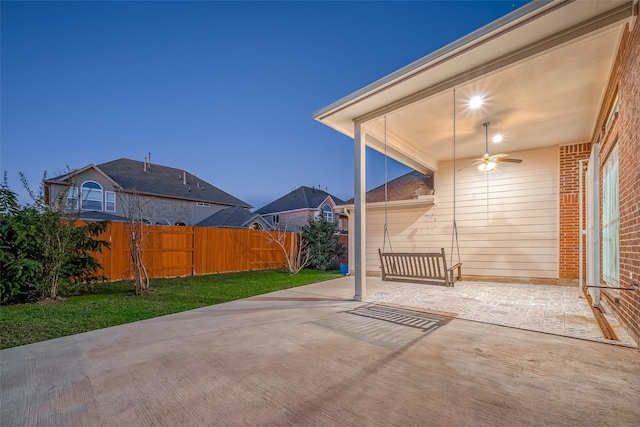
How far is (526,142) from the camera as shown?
258 inches

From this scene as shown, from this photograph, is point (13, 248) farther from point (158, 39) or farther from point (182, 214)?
point (182, 214)

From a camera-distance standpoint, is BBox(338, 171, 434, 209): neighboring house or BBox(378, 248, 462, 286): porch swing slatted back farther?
BBox(338, 171, 434, 209): neighboring house

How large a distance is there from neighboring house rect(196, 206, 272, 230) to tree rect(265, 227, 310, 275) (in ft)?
21.1

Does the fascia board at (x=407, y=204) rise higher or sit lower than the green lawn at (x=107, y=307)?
higher

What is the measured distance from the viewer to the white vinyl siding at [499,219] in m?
6.78

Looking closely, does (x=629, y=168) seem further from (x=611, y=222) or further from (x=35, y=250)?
(x=35, y=250)

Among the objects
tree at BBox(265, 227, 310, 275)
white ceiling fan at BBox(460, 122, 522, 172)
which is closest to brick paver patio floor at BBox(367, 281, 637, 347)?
white ceiling fan at BBox(460, 122, 522, 172)

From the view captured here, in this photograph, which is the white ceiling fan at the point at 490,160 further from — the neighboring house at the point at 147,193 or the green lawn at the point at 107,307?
the neighboring house at the point at 147,193

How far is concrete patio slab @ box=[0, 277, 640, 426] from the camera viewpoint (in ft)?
5.55

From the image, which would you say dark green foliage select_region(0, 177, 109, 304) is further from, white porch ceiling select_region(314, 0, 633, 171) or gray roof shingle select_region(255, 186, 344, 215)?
gray roof shingle select_region(255, 186, 344, 215)

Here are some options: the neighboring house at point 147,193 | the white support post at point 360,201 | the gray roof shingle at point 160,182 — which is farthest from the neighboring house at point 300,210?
the white support post at point 360,201

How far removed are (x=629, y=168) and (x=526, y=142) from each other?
13.9ft

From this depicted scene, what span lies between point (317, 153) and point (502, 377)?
47.2 meters

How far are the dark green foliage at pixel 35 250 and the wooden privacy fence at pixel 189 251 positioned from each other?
1858 mm
